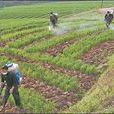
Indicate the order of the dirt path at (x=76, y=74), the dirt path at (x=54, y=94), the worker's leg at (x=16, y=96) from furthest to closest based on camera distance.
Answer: the dirt path at (x=76, y=74) < the dirt path at (x=54, y=94) < the worker's leg at (x=16, y=96)

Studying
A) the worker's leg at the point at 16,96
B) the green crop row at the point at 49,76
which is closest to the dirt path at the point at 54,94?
the green crop row at the point at 49,76

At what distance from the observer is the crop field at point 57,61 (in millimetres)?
21458

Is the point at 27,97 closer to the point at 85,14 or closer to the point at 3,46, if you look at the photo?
the point at 3,46

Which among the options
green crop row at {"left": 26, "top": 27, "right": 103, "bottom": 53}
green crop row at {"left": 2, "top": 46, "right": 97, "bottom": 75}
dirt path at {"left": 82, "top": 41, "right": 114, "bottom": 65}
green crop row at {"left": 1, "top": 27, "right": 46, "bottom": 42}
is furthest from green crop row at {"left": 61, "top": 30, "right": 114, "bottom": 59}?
green crop row at {"left": 1, "top": 27, "right": 46, "bottom": 42}

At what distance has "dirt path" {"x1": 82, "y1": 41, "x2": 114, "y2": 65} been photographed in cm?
2864

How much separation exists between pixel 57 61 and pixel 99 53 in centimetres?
289

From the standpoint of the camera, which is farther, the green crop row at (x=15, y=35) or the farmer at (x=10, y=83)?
the green crop row at (x=15, y=35)

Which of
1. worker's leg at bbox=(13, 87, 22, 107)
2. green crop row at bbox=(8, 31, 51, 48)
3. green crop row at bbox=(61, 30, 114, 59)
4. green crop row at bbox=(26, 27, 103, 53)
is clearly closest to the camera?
worker's leg at bbox=(13, 87, 22, 107)

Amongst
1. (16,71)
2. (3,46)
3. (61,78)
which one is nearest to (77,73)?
(61,78)

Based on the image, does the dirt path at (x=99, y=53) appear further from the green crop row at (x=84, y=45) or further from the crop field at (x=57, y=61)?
the green crop row at (x=84, y=45)

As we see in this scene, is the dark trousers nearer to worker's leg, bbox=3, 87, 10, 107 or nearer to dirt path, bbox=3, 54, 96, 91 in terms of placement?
worker's leg, bbox=3, 87, 10, 107

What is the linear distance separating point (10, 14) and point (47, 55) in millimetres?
36406

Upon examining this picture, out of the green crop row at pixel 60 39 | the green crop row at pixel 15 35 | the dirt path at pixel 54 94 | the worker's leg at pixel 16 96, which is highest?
the worker's leg at pixel 16 96

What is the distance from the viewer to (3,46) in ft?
119
